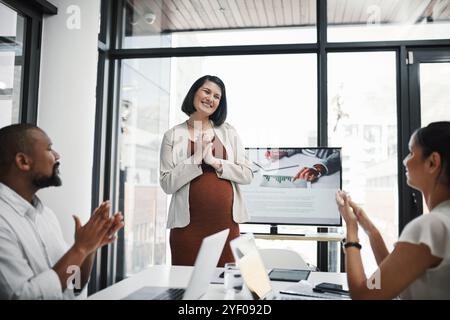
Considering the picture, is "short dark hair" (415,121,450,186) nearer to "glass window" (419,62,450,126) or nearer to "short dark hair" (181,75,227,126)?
"short dark hair" (181,75,227,126)

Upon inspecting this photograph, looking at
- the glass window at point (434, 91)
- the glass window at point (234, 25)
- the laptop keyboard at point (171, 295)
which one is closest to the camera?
the laptop keyboard at point (171, 295)

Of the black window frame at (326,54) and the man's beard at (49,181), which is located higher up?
the black window frame at (326,54)

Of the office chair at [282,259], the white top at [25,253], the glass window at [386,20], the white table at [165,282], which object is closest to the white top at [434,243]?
the white table at [165,282]

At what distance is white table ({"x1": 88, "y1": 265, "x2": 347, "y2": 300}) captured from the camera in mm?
1203

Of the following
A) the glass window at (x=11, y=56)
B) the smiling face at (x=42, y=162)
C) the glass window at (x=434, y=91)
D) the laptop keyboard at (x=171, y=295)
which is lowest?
the laptop keyboard at (x=171, y=295)

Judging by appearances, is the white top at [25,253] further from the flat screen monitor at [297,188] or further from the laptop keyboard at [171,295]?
the flat screen monitor at [297,188]

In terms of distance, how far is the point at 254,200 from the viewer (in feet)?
9.30

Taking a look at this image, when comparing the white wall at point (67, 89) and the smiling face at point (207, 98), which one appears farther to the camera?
the smiling face at point (207, 98)

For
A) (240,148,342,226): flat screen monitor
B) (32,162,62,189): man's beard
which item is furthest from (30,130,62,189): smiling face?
(240,148,342,226): flat screen monitor

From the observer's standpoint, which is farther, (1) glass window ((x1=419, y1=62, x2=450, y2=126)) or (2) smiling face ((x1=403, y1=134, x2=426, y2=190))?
(1) glass window ((x1=419, y1=62, x2=450, y2=126))

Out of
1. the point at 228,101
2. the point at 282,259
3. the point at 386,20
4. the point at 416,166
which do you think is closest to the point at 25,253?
the point at 416,166

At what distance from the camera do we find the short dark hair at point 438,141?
0.95 meters

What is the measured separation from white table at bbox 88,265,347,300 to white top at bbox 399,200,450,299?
1.53 feet

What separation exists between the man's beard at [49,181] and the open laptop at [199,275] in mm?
392
